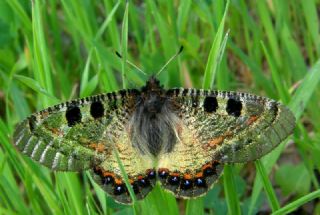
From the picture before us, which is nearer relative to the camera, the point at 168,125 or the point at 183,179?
the point at 183,179

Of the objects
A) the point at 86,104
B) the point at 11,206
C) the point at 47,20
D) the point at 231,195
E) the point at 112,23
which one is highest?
the point at 47,20

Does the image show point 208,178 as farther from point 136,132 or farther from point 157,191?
point 136,132

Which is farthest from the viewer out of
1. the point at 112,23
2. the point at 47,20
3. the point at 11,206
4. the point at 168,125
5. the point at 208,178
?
the point at 47,20

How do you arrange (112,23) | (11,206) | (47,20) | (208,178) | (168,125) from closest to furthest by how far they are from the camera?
1. (208,178)
2. (168,125)
3. (11,206)
4. (112,23)
5. (47,20)

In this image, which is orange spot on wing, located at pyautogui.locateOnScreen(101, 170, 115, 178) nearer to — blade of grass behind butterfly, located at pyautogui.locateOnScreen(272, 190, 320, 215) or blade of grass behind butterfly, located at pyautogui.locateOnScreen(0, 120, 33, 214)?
blade of grass behind butterfly, located at pyautogui.locateOnScreen(0, 120, 33, 214)

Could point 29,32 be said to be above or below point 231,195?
above

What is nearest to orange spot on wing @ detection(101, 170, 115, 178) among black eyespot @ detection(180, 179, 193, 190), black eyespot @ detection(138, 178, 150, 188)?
black eyespot @ detection(138, 178, 150, 188)

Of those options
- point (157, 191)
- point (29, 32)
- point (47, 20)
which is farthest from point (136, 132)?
point (47, 20)

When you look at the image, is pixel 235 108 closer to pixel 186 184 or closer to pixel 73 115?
pixel 186 184
